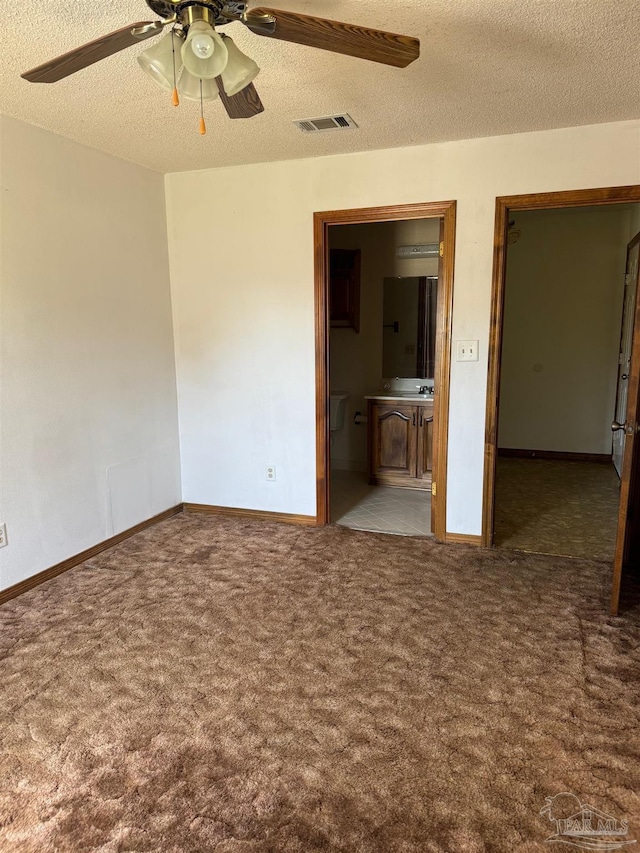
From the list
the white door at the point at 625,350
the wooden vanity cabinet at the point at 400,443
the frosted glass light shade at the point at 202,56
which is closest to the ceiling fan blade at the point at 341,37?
the frosted glass light shade at the point at 202,56

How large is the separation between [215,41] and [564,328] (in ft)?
16.4

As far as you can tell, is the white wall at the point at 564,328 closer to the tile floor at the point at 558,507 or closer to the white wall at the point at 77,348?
the tile floor at the point at 558,507

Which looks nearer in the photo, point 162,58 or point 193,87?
point 162,58

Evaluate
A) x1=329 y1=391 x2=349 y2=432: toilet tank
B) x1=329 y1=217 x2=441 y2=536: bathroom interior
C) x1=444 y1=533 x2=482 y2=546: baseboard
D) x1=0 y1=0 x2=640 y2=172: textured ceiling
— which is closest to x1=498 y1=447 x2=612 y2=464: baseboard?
x1=329 y1=217 x2=441 y2=536: bathroom interior

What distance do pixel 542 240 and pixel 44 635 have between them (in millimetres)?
5500

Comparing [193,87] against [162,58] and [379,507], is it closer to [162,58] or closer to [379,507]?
[162,58]

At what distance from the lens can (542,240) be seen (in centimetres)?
561

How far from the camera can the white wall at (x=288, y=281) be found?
10.3 ft

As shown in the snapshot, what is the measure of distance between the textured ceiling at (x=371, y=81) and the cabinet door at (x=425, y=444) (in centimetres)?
211

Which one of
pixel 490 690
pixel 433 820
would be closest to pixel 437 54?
pixel 490 690

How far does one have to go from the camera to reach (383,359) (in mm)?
5121

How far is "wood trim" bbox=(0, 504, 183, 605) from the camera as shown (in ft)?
9.51

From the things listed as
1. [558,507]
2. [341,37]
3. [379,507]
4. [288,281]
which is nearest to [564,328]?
[558,507]

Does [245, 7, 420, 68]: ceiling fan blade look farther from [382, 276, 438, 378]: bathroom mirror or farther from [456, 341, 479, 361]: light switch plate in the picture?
[382, 276, 438, 378]: bathroom mirror
